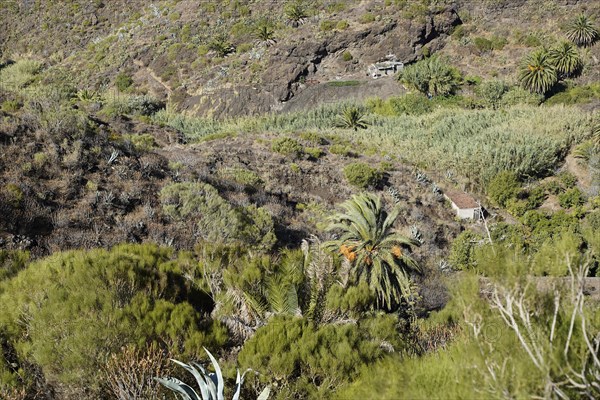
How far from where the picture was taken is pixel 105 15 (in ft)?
189

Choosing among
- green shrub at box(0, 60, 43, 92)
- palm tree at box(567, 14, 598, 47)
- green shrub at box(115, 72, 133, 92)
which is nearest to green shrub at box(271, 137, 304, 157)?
green shrub at box(115, 72, 133, 92)

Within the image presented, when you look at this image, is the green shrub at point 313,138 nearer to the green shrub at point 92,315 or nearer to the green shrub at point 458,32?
the green shrub at point 92,315

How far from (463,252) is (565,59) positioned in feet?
94.4

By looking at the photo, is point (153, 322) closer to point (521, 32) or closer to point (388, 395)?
point (388, 395)

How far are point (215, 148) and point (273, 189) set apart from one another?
6.71 metres

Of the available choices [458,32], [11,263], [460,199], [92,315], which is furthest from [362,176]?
[458,32]

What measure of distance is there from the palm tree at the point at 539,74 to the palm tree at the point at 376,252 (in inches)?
1153

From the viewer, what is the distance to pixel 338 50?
1678 inches

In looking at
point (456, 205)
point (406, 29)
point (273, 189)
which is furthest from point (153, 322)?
point (406, 29)

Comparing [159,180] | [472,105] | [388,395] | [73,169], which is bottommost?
[472,105]

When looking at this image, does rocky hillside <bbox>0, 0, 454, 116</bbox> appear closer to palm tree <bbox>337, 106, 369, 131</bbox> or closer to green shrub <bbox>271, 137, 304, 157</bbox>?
palm tree <bbox>337, 106, 369, 131</bbox>

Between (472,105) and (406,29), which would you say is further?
(406,29)

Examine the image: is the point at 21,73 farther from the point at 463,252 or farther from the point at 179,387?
the point at 179,387

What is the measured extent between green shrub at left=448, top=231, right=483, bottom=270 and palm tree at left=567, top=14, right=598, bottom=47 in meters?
32.5
